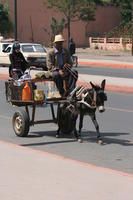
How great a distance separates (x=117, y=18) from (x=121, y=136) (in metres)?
69.1

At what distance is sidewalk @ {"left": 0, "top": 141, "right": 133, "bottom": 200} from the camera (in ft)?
20.5

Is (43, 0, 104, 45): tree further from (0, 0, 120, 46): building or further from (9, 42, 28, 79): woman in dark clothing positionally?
(9, 42, 28, 79): woman in dark clothing

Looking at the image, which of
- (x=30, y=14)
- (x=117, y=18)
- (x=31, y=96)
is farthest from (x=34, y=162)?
(x=117, y=18)

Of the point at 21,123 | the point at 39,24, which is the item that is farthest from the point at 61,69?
the point at 39,24

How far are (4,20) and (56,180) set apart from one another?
58.0 metres

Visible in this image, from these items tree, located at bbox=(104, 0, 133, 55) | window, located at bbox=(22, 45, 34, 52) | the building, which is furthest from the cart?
tree, located at bbox=(104, 0, 133, 55)

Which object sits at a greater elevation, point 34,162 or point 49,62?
point 49,62

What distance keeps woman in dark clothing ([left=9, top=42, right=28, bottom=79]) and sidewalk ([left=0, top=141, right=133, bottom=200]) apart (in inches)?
285

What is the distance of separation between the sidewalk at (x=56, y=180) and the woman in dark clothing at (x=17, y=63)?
724cm

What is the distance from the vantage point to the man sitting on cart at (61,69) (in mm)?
10484

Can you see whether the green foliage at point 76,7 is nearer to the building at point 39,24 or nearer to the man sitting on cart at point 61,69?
the building at point 39,24

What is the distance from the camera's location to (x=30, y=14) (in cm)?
6931

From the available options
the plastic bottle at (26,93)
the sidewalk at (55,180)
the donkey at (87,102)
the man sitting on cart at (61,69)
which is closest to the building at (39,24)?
the man sitting on cart at (61,69)

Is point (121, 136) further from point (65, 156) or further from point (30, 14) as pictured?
point (30, 14)
